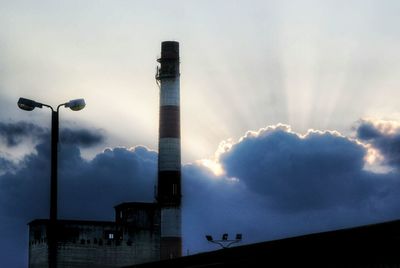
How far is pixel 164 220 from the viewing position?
8575cm

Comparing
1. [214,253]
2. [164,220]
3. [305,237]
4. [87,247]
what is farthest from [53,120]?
[87,247]

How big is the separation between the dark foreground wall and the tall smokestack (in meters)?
57.4

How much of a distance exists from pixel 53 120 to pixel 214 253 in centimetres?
596

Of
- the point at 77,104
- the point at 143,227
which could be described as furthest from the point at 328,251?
the point at 143,227

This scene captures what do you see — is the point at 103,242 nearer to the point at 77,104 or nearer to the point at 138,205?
the point at 138,205

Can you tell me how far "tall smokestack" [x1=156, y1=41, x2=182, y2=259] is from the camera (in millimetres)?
80938

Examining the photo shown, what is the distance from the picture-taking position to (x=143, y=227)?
9312 cm

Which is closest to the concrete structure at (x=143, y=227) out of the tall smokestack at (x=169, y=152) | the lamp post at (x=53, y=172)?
the tall smokestack at (x=169, y=152)

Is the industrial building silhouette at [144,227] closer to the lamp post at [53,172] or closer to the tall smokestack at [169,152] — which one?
the tall smokestack at [169,152]

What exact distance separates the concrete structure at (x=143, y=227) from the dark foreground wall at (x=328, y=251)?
5798 centimetres

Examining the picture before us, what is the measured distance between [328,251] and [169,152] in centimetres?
6145

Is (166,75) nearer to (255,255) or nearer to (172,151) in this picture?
(172,151)

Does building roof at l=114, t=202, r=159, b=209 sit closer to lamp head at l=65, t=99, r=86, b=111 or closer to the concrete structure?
the concrete structure

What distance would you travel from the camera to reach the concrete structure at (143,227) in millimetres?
81625
